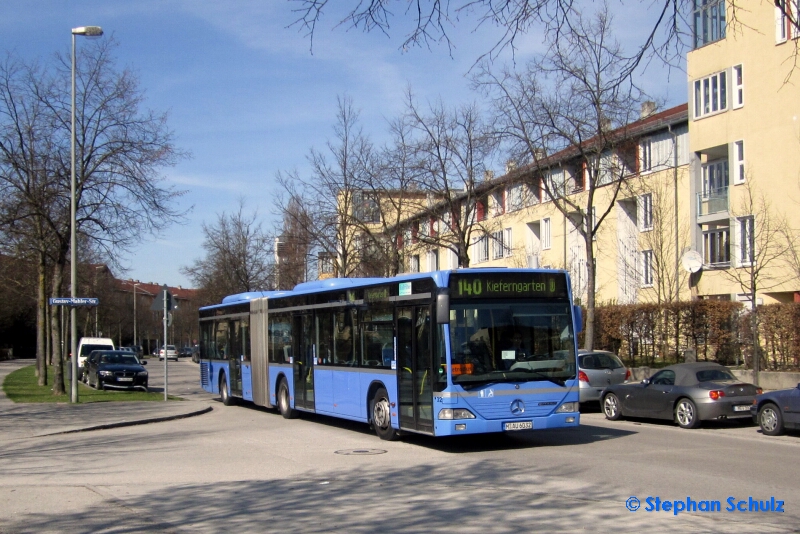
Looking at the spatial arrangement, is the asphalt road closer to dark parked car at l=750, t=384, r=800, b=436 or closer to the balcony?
dark parked car at l=750, t=384, r=800, b=436

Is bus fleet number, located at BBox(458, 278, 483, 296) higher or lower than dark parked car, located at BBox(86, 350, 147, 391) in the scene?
higher

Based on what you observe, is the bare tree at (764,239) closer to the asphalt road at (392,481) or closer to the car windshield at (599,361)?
the car windshield at (599,361)

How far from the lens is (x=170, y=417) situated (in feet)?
69.5

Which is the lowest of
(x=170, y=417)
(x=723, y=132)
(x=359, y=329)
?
(x=170, y=417)

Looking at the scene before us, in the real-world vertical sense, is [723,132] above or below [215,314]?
above

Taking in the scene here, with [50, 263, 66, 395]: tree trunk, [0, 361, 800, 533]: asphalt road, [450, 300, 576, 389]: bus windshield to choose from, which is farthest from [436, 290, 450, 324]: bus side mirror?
[50, 263, 66, 395]: tree trunk

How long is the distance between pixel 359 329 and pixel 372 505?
295 inches

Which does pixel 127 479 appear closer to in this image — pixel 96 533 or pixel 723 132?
pixel 96 533

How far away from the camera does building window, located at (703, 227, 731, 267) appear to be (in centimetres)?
3603

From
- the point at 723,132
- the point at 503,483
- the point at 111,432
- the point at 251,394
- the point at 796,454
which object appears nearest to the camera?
the point at 503,483

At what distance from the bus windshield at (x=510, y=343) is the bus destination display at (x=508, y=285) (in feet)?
0.51

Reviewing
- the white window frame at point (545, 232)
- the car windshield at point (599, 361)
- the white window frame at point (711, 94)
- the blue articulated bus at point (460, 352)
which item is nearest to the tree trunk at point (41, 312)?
the blue articulated bus at point (460, 352)

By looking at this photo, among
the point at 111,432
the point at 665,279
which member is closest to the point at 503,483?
the point at 111,432

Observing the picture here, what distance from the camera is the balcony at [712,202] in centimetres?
3556
